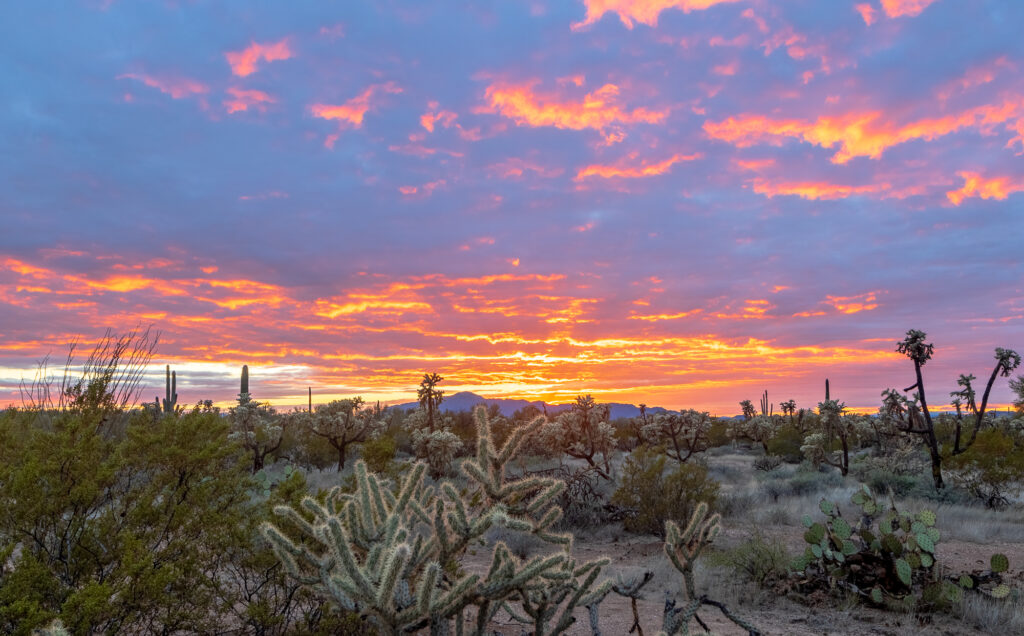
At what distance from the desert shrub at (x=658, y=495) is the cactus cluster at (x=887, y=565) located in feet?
12.7

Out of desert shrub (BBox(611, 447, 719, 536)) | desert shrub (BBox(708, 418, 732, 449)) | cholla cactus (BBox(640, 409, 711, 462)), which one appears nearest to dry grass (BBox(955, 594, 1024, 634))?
desert shrub (BBox(611, 447, 719, 536))

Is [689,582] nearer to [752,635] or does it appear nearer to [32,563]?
[752,635]

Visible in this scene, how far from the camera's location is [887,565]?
9594 mm

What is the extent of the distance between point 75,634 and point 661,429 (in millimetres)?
32099

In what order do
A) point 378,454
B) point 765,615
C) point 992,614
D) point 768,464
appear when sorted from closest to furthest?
point 992,614, point 765,615, point 378,454, point 768,464

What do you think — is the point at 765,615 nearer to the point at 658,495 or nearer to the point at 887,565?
the point at 887,565

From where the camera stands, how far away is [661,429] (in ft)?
113

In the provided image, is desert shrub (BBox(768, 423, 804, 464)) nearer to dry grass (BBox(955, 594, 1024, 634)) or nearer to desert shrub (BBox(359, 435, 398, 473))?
dry grass (BBox(955, 594, 1024, 634))

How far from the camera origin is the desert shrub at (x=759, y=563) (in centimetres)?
1005

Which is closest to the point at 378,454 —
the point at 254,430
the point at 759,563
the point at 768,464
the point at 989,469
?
the point at 759,563

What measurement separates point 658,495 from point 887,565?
16.3ft

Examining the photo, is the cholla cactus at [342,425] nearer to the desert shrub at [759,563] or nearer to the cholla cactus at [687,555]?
the desert shrub at [759,563]

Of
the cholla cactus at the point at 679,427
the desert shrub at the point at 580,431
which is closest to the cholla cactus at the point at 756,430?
the cholla cactus at the point at 679,427

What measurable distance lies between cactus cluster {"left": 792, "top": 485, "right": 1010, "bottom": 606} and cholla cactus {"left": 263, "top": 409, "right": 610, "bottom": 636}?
7920 millimetres
